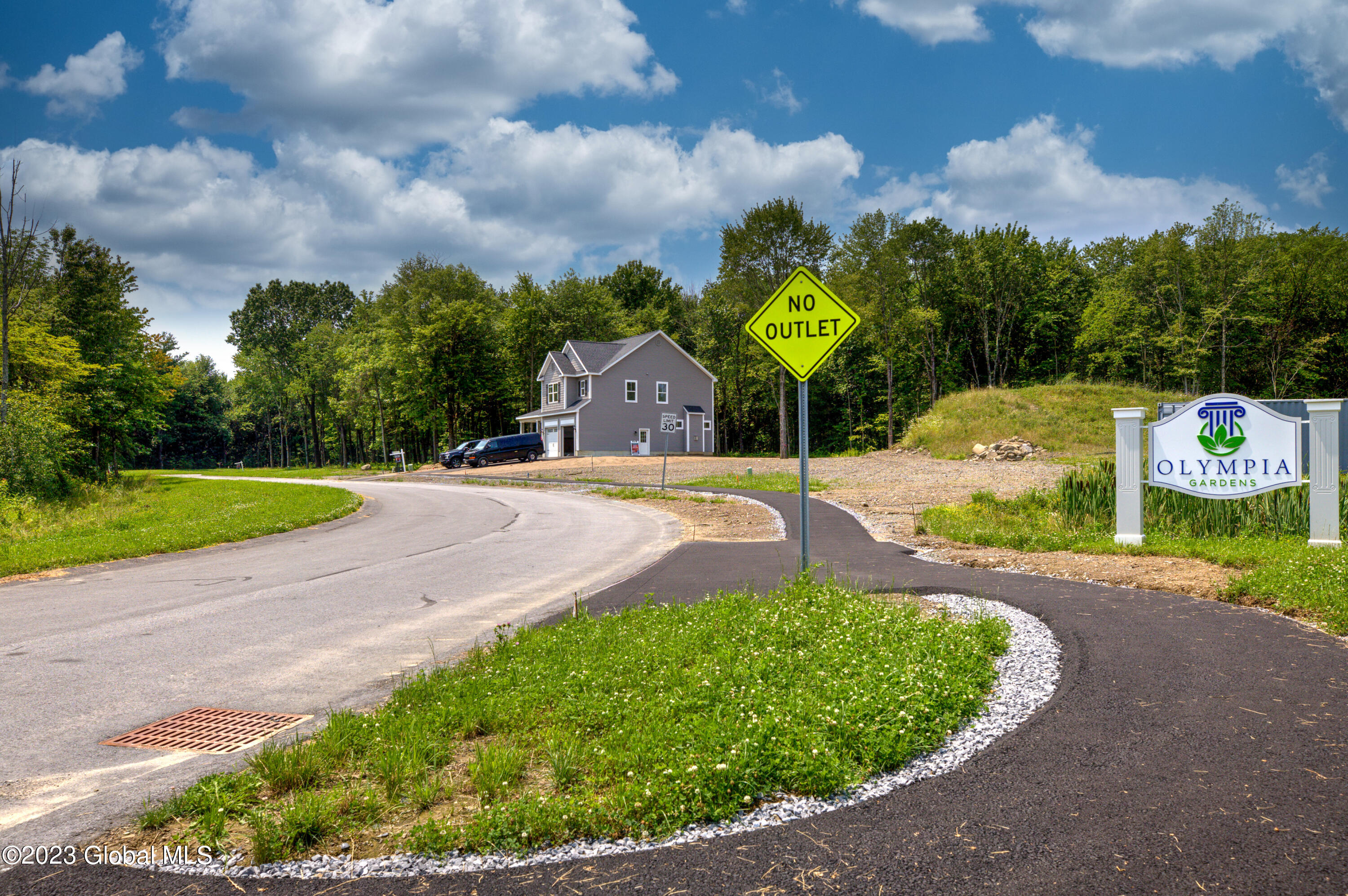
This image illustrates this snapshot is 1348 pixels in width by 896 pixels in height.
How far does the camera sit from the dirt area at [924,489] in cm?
918

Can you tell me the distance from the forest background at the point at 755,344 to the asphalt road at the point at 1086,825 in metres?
32.5

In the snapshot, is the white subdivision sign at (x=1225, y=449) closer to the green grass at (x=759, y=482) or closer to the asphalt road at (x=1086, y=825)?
the asphalt road at (x=1086, y=825)

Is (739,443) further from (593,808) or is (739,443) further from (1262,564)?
(593,808)

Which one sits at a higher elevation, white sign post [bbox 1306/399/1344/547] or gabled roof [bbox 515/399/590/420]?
gabled roof [bbox 515/399/590/420]

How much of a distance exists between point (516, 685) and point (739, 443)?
62.3 meters

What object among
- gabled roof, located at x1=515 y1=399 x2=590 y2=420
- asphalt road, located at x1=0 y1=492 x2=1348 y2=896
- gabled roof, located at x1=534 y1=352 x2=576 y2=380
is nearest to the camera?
asphalt road, located at x1=0 y1=492 x2=1348 y2=896

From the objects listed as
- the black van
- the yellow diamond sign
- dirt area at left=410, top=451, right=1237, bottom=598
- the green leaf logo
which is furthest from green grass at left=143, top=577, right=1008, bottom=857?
the black van

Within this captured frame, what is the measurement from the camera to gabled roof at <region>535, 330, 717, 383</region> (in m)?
52.7

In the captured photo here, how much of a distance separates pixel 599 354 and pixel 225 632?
155ft

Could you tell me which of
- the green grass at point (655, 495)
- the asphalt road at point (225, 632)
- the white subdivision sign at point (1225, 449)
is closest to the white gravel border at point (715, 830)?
the asphalt road at point (225, 632)

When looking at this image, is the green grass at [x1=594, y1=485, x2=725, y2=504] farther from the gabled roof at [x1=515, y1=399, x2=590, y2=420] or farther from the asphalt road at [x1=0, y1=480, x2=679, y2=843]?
the gabled roof at [x1=515, y1=399, x2=590, y2=420]

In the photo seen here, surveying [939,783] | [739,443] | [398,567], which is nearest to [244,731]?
[939,783]

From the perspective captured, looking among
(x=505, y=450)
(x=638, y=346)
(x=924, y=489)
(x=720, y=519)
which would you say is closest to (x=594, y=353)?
(x=638, y=346)

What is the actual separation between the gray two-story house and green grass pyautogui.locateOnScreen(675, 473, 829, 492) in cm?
2093
